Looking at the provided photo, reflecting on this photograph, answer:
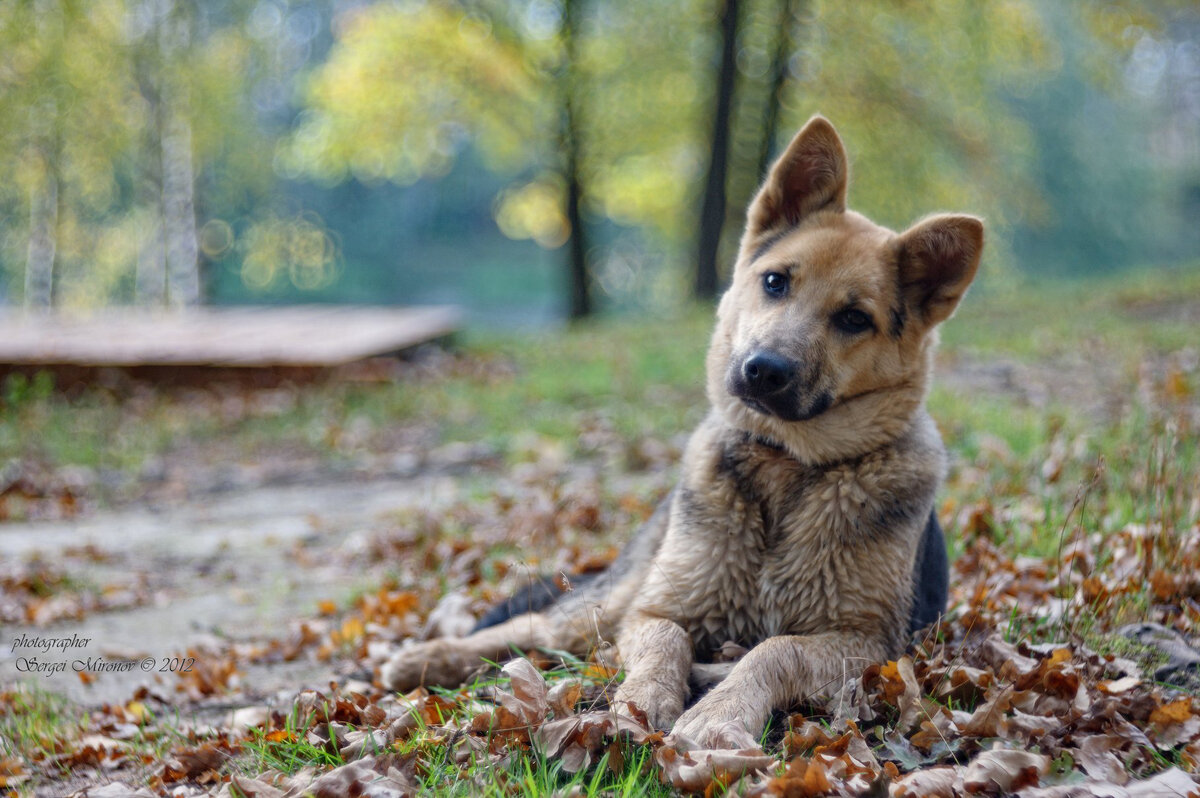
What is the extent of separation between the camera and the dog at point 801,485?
3418 mm

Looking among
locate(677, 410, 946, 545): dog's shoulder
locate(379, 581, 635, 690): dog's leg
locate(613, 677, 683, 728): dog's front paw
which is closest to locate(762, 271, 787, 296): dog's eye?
locate(677, 410, 946, 545): dog's shoulder

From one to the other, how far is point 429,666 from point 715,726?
159cm

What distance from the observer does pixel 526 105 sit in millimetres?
20859

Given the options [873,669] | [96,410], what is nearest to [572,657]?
[873,669]

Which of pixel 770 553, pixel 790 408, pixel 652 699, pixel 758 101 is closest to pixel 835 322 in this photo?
pixel 790 408

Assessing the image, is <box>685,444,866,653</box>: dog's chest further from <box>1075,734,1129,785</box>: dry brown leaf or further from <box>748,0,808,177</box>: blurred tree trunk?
<box>748,0,808,177</box>: blurred tree trunk

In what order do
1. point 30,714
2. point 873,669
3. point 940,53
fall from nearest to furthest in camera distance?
point 873,669
point 30,714
point 940,53

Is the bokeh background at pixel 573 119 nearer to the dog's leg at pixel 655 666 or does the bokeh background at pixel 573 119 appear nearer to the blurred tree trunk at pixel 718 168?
the blurred tree trunk at pixel 718 168

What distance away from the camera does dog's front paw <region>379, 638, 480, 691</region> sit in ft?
13.0

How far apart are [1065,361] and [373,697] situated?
394 inches

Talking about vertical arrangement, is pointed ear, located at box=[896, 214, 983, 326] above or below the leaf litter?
above

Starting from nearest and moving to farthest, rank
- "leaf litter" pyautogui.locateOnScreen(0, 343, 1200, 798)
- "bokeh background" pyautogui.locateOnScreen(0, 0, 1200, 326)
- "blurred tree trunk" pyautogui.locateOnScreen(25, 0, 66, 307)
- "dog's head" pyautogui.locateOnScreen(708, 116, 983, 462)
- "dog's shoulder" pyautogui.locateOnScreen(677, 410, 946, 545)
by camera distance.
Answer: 1. "leaf litter" pyautogui.locateOnScreen(0, 343, 1200, 798)
2. "dog's shoulder" pyautogui.locateOnScreen(677, 410, 946, 545)
3. "dog's head" pyautogui.locateOnScreen(708, 116, 983, 462)
4. "bokeh background" pyautogui.locateOnScreen(0, 0, 1200, 326)
5. "blurred tree trunk" pyautogui.locateOnScreen(25, 0, 66, 307)

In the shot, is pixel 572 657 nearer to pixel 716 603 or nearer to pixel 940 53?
pixel 716 603

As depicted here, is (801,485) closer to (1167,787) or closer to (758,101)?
(1167,787)
